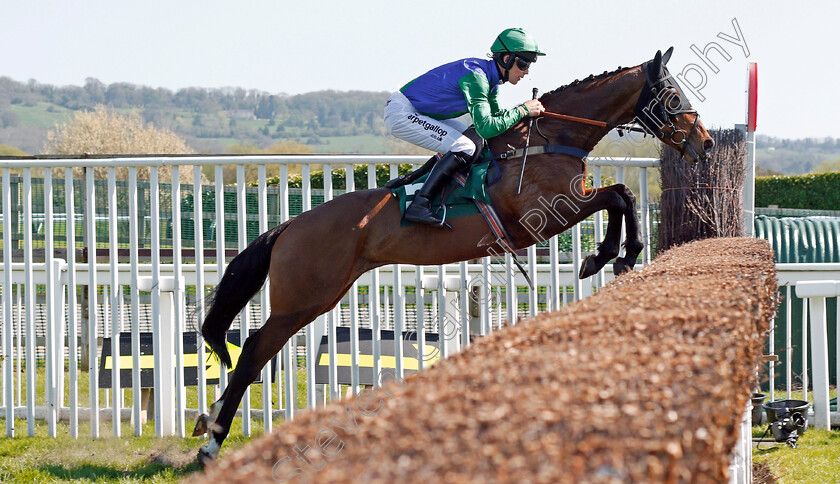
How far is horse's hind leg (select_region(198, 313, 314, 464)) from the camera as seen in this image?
4.36 meters

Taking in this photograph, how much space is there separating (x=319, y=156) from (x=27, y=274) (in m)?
2.17

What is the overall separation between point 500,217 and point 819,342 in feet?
8.12

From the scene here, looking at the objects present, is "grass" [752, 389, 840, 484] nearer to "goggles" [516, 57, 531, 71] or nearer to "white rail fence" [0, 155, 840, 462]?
"white rail fence" [0, 155, 840, 462]

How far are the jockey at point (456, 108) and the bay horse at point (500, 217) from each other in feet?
0.55

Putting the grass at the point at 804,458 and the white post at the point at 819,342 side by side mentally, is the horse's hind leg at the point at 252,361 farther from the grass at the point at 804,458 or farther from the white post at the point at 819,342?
the white post at the point at 819,342

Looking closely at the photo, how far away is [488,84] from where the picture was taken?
14.0ft

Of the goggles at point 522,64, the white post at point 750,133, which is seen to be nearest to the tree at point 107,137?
the white post at point 750,133

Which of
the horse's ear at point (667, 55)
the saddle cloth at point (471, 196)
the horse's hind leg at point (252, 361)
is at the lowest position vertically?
the horse's hind leg at point (252, 361)

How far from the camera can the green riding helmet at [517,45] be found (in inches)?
168

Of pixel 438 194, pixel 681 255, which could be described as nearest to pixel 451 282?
pixel 438 194

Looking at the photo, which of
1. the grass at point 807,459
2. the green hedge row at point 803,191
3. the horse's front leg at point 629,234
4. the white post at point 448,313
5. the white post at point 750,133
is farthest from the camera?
the green hedge row at point 803,191

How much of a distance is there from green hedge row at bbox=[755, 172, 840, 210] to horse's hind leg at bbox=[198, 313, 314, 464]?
26409 mm

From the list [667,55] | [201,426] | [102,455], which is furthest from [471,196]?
[102,455]

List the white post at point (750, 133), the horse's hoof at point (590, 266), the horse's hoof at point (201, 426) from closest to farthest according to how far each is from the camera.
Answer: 1. the horse's hoof at point (590, 266)
2. the horse's hoof at point (201, 426)
3. the white post at point (750, 133)
